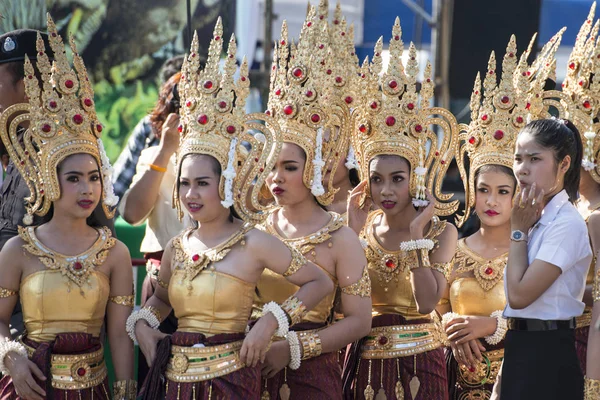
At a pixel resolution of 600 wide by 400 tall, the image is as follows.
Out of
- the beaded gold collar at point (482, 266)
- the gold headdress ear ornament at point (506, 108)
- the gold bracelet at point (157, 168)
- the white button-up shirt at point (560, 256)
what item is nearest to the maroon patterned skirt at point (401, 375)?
the beaded gold collar at point (482, 266)

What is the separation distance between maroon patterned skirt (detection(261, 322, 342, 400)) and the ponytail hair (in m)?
1.19

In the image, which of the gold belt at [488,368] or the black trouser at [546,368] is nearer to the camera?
the black trouser at [546,368]

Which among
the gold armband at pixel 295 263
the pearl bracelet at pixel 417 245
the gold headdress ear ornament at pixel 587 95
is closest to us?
the gold armband at pixel 295 263

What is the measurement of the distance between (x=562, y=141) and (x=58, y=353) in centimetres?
215

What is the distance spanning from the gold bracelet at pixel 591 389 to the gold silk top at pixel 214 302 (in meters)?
1.30

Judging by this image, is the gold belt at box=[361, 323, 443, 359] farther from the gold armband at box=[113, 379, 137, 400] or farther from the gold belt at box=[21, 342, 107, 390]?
the gold belt at box=[21, 342, 107, 390]

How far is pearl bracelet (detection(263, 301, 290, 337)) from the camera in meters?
3.67

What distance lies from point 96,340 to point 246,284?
0.73 meters

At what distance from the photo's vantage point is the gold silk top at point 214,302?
368 centimetres

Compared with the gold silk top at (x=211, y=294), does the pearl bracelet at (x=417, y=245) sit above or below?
above

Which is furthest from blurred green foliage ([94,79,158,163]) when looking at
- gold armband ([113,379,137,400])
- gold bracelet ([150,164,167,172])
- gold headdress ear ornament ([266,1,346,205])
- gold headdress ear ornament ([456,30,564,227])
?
gold armband ([113,379,137,400])

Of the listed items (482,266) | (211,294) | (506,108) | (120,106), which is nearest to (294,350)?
(211,294)

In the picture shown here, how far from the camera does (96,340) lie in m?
3.98

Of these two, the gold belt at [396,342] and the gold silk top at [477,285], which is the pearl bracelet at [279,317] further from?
the gold silk top at [477,285]
